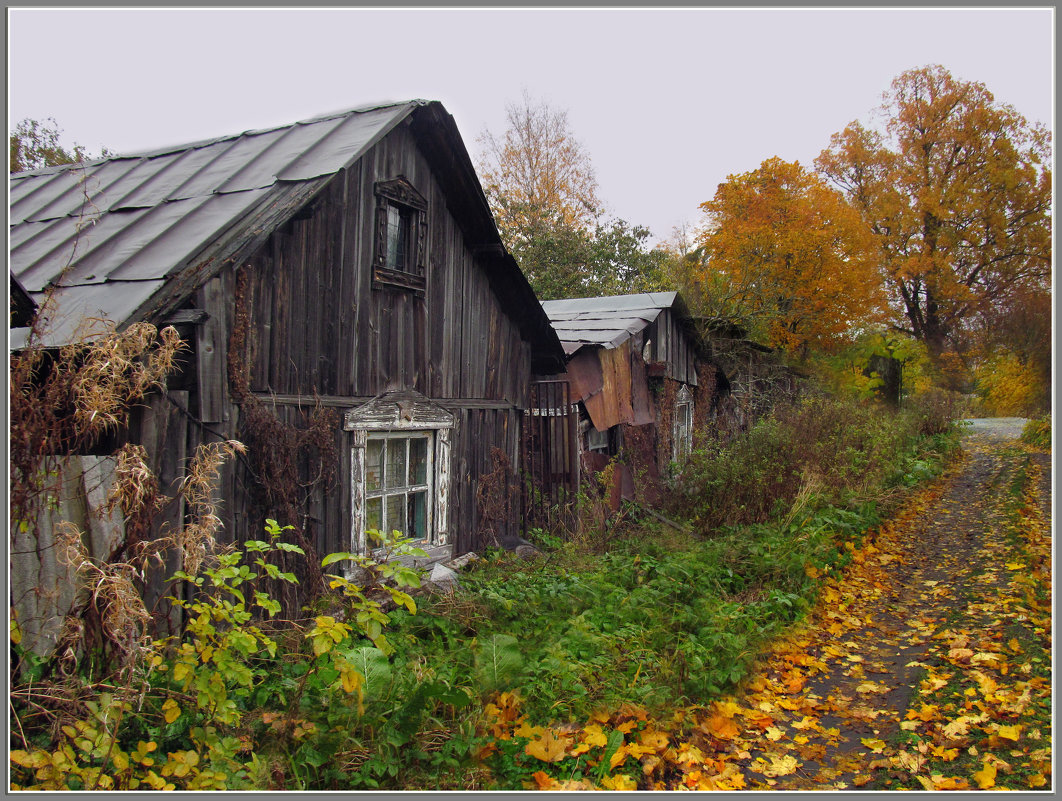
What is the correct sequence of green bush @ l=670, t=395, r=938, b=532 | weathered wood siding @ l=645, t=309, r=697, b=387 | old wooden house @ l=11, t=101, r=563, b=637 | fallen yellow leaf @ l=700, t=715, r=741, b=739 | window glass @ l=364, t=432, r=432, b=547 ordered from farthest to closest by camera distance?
weathered wood siding @ l=645, t=309, r=697, b=387, green bush @ l=670, t=395, r=938, b=532, window glass @ l=364, t=432, r=432, b=547, old wooden house @ l=11, t=101, r=563, b=637, fallen yellow leaf @ l=700, t=715, r=741, b=739

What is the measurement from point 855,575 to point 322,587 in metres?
6.10

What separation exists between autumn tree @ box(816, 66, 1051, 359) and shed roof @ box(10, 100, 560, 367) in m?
12.6

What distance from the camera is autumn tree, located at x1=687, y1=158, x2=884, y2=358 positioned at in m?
22.4

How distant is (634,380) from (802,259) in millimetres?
13804

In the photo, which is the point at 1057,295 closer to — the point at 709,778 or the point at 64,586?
the point at 709,778

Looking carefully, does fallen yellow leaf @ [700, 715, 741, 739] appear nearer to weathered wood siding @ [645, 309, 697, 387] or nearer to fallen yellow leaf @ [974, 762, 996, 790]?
fallen yellow leaf @ [974, 762, 996, 790]

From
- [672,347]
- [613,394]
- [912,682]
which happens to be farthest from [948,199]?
[912,682]

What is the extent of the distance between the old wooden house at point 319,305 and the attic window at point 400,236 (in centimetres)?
2

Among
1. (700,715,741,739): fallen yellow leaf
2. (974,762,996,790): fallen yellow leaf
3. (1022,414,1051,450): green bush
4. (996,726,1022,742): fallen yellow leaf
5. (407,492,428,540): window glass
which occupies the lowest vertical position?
(700,715,741,739): fallen yellow leaf

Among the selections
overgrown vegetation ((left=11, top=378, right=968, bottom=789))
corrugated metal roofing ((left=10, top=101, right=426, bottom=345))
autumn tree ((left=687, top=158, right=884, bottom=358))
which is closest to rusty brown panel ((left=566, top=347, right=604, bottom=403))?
overgrown vegetation ((left=11, top=378, right=968, bottom=789))

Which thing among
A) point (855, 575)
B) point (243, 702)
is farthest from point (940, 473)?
point (243, 702)

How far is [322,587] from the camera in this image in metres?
5.62

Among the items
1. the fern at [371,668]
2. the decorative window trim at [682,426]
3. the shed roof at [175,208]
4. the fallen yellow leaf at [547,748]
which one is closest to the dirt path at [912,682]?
the fallen yellow leaf at [547,748]

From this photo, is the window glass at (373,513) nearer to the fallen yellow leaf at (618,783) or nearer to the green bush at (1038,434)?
the fallen yellow leaf at (618,783)
